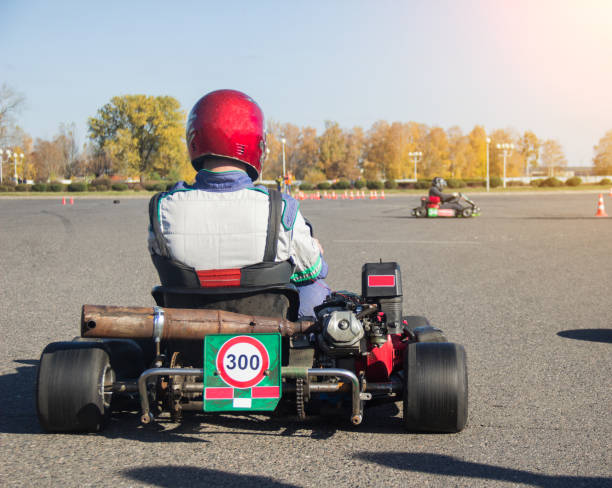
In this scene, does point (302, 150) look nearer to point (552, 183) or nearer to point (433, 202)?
point (552, 183)

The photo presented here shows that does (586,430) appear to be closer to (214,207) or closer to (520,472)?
(520,472)

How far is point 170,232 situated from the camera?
3451 millimetres

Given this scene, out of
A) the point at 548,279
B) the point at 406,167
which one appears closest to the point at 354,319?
the point at 548,279

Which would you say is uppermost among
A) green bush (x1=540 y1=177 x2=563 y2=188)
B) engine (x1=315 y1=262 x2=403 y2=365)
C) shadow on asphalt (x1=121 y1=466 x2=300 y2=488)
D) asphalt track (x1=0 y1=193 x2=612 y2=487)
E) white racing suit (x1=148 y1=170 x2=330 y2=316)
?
green bush (x1=540 y1=177 x2=563 y2=188)

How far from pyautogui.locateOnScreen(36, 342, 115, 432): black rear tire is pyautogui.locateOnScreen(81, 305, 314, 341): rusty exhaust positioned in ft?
0.67

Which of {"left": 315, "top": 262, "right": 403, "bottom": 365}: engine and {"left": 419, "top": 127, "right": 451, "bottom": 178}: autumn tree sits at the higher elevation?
{"left": 419, "top": 127, "right": 451, "bottom": 178}: autumn tree

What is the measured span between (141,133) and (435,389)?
94.8 meters

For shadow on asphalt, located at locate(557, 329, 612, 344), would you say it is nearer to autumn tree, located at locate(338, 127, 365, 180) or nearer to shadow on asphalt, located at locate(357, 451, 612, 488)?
shadow on asphalt, located at locate(357, 451, 612, 488)

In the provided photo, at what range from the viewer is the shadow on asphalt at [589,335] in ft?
19.1

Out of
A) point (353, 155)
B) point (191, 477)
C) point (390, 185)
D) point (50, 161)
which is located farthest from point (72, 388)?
point (353, 155)

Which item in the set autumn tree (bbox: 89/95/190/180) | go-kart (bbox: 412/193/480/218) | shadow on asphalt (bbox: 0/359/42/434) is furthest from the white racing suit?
autumn tree (bbox: 89/95/190/180)

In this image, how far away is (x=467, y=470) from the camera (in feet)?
10.2

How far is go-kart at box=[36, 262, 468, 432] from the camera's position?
315cm

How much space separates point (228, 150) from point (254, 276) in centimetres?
66
